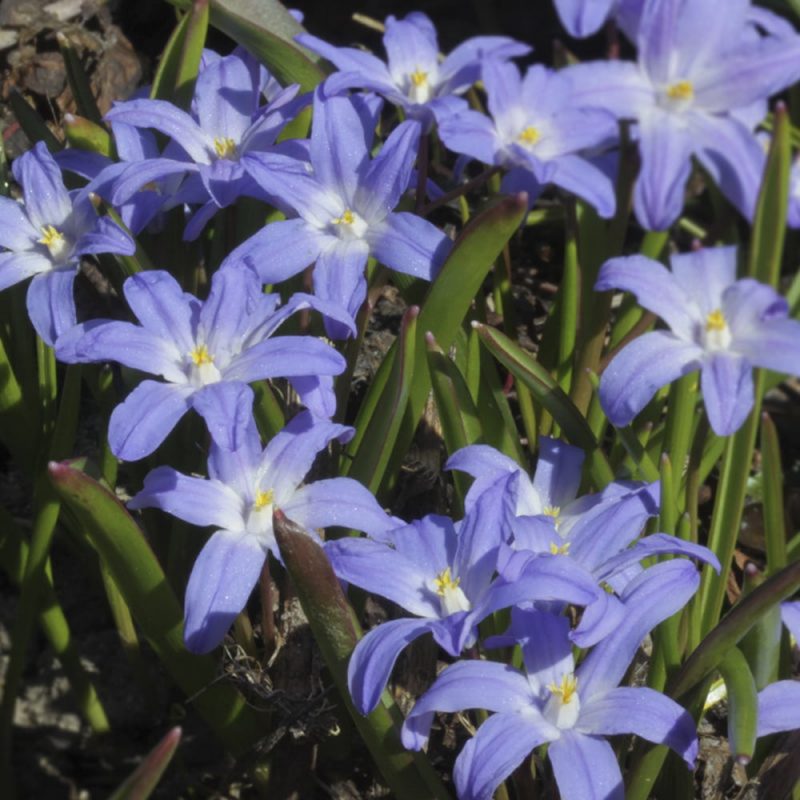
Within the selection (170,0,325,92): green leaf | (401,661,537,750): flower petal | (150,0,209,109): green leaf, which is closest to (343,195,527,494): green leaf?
(401,661,537,750): flower petal

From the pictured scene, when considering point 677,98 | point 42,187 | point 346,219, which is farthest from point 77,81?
point 677,98

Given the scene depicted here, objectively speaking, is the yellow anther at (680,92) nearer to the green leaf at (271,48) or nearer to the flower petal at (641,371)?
the flower petal at (641,371)

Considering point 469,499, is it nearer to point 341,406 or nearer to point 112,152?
point 341,406

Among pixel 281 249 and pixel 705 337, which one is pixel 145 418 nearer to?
pixel 281 249

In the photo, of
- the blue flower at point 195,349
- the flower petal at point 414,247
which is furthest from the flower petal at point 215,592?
the flower petal at point 414,247

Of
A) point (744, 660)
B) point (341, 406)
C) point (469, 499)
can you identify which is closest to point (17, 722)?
point (341, 406)
